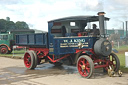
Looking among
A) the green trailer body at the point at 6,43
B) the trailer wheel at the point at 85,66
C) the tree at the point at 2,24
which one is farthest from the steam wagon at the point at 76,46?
the tree at the point at 2,24

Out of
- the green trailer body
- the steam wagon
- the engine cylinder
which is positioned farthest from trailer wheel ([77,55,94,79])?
the green trailer body

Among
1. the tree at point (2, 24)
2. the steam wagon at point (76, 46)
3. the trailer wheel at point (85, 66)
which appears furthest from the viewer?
the tree at point (2, 24)

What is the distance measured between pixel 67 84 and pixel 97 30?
8.33 feet

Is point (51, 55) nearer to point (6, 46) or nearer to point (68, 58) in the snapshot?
point (68, 58)

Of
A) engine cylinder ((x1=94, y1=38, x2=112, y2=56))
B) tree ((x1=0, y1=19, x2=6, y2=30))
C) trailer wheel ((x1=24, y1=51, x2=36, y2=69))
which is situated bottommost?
trailer wheel ((x1=24, y1=51, x2=36, y2=69))

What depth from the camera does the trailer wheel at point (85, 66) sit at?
6.07m

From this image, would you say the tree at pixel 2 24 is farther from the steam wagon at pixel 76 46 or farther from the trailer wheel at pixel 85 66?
the trailer wheel at pixel 85 66

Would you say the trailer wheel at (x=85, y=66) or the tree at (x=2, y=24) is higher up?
the tree at (x=2, y=24)

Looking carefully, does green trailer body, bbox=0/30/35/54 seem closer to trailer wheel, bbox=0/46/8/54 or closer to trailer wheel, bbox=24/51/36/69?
trailer wheel, bbox=0/46/8/54

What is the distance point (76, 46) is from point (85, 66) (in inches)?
39.7

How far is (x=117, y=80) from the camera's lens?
19.2 feet

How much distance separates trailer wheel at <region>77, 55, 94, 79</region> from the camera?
6066mm

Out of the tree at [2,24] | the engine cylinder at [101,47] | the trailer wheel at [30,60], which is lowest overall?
the trailer wheel at [30,60]

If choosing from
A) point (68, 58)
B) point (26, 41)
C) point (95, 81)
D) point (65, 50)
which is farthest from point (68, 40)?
point (26, 41)
